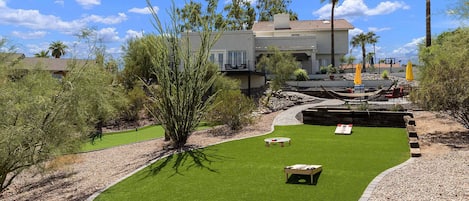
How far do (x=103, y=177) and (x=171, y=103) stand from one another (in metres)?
3.93

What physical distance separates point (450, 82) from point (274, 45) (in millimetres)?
25057

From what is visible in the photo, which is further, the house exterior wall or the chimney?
the chimney

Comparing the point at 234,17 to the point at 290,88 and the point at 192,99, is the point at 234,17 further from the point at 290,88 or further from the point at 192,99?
A: the point at 192,99

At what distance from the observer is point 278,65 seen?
32219mm

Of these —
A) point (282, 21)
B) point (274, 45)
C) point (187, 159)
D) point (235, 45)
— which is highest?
point (282, 21)

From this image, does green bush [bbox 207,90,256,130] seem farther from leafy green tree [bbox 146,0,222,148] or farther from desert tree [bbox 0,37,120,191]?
desert tree [bbox 0,37,120,191]

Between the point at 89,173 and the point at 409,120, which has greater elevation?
the point at 409,120

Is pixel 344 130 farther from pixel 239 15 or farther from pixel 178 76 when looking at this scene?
pixel 239 15

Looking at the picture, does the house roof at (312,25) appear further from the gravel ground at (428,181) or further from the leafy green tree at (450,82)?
the gravel ground at (428,181)

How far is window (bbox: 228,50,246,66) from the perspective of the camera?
32.2 m

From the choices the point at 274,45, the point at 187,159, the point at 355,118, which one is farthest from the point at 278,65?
the point at 187,159

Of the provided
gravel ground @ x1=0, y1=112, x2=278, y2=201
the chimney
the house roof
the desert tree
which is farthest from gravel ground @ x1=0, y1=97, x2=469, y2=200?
the chimney

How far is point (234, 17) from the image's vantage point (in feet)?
180

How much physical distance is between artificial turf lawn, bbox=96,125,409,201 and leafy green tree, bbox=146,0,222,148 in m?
1.69
